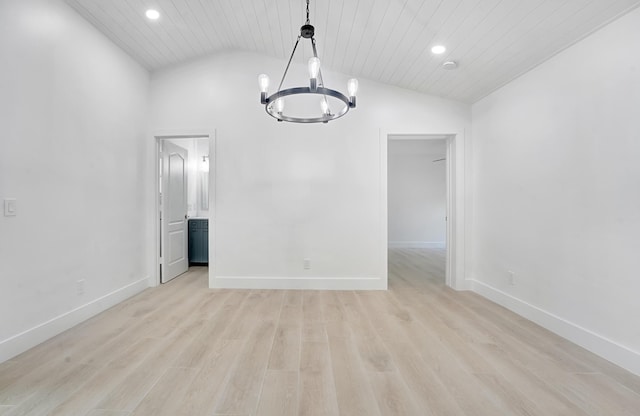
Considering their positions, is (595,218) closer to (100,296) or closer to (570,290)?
(570,290)

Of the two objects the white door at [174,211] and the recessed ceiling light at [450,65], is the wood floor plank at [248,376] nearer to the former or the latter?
the white door at [174,211]

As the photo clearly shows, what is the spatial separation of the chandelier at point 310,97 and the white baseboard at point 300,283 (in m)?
2.17

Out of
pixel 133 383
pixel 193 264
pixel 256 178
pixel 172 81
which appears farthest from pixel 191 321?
pixel 172 81

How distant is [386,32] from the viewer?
288 centimetres

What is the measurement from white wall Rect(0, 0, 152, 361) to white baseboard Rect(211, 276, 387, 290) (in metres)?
1.15

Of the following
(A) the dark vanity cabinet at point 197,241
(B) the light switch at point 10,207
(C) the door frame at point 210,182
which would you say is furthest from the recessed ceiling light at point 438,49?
(A) the dark vanity cabinet at point 197,241

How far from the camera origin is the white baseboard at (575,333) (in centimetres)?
203

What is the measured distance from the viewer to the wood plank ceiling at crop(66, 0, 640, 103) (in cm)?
229

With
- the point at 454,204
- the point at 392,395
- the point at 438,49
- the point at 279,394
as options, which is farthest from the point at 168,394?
the point at 454,204

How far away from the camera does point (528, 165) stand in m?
2.99

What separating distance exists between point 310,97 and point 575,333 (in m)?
3.79

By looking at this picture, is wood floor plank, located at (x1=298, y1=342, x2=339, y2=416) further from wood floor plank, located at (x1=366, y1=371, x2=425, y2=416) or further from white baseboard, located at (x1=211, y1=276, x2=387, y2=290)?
white baseboard, located at (x1=211, y1=276, x2=387, y2=290)

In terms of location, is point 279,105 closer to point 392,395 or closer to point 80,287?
point 392,395

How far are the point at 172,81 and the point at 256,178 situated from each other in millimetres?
1771
